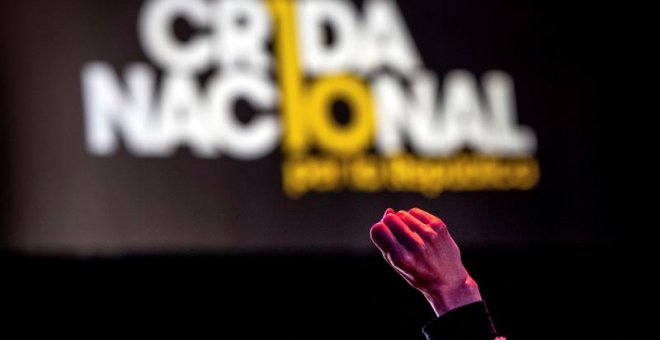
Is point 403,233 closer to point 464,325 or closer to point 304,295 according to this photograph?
point 464,325

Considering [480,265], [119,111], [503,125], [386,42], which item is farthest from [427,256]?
[480,265]

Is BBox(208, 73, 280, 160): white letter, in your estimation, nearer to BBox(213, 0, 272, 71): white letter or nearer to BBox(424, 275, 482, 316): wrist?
BBox(213, 0, 272, 71): white letter

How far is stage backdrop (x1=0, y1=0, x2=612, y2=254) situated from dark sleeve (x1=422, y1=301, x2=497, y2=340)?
9.63 feet

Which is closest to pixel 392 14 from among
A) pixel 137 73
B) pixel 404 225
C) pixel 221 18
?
pixel 221 18

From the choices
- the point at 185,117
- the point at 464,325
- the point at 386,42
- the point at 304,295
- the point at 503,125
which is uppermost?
the point at 386,42

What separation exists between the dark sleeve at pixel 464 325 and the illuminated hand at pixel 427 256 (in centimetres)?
2

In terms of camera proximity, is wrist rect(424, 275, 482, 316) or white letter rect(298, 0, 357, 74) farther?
white letter rect(298, 0, 357, 74)

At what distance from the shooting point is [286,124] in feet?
13.6

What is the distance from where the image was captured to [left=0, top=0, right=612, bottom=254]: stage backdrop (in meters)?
3.80

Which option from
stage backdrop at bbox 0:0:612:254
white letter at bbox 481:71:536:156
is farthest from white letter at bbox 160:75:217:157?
white letter at bbox 481:71:536:156

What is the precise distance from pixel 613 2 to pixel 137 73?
2.19 metres

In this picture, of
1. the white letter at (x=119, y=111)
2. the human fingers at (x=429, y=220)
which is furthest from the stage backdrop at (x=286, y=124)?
the human fingers at (x=429, y=220)

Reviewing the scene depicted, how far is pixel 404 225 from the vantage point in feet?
3.30

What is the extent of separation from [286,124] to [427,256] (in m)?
3.17
